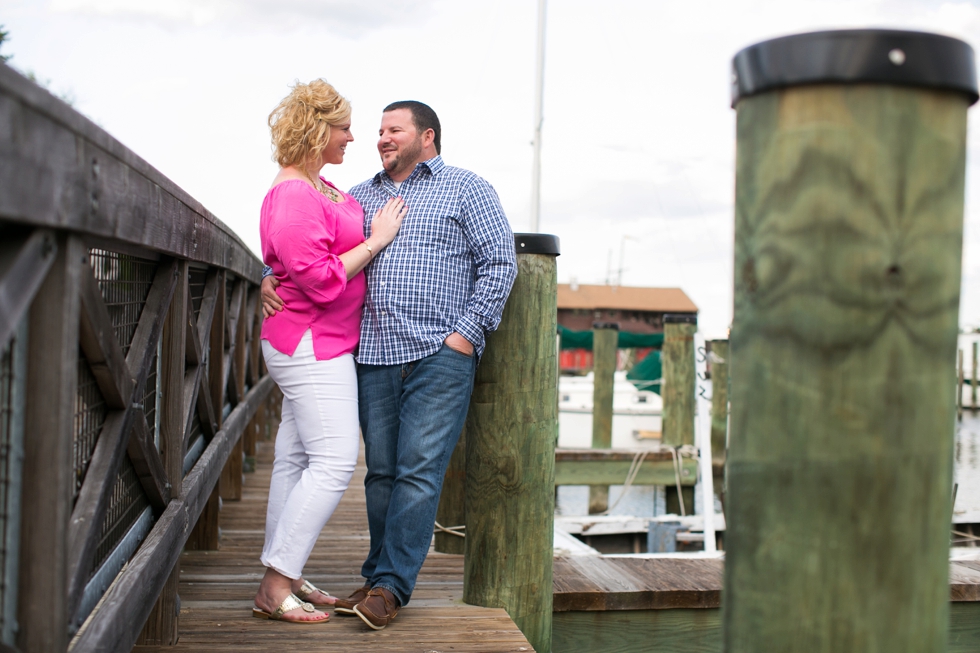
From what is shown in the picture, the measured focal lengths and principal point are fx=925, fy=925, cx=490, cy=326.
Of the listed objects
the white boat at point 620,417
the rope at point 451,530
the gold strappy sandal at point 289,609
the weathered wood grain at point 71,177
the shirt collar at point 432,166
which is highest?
the shirt collar at point 432,166

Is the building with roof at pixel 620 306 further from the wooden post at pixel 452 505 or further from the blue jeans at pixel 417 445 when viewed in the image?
the blue jeans at pixel 417 445

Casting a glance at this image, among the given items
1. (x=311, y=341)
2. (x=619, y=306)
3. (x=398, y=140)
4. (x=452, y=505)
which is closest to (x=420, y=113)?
(x=398, y=140)

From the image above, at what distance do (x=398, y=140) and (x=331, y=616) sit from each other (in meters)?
1.46

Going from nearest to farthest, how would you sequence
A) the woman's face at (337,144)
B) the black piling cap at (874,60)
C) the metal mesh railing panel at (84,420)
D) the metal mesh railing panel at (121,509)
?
the black piling cap at (874,60) < the metal mesh railing panel at (84,420) < the metal mesh railing panel at (121,509) < the woman's face at (337,144)

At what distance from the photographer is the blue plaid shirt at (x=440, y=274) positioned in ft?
8.93

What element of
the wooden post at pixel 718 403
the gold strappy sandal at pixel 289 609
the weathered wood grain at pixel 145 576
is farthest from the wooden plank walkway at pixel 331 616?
the wooden post at pixel 718 403

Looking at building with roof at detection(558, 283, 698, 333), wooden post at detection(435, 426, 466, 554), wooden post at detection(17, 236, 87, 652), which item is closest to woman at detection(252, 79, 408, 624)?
wooden post at detection(435, 426, 466, 554)

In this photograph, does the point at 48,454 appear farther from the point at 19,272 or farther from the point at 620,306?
the point at 620,306

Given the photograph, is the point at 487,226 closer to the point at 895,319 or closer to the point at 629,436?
the point at 895,319

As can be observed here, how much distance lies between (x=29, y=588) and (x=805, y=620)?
103 centimetres

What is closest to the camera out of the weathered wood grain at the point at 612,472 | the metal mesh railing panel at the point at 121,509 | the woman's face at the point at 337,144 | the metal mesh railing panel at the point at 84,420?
the metal mesh railing panel at the point at 84,420

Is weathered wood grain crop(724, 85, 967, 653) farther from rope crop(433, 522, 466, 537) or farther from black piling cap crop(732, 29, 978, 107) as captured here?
rope crop(433, 522, 466, 537)

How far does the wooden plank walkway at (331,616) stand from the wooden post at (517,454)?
0.12 m

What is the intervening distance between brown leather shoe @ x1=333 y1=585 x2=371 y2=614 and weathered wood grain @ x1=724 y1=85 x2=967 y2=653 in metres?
1.82
